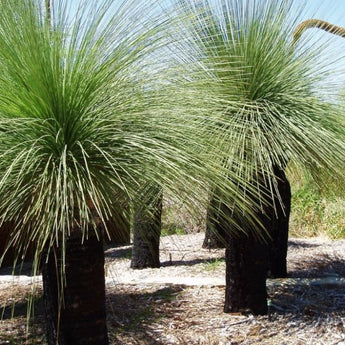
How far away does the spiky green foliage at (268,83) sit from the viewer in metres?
3.06

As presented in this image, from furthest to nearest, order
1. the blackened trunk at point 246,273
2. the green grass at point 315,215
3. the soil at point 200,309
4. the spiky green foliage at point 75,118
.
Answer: the green grass at point 315,215, the blackened trunk at point 246,273, the soil at point 200,309, the spiky green foliage at point 75,118

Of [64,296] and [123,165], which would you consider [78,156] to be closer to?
[123,165]

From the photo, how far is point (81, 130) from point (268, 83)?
54.6 inches

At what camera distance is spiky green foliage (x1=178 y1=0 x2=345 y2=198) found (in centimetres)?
306

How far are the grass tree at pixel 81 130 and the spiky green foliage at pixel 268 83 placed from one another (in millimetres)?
715

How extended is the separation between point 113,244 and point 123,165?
5692 mm

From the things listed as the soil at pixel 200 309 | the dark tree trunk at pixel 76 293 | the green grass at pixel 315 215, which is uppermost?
the green grass at pixel 315 215

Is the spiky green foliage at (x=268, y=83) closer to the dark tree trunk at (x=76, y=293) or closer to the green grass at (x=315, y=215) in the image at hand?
the dark tree trunk at (x=76, y=293)

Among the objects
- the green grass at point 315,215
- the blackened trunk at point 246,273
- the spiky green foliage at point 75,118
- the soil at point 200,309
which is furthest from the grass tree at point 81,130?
the green grass at point 315,215

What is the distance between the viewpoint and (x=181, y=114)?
2355 millimetres

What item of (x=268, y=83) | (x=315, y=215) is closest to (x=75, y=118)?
(x=268, y=83)

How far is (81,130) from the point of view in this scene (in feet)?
6.97

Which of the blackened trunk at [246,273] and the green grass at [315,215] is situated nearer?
the blackened trunk at [246,273]

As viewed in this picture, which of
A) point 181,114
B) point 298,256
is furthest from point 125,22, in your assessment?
point 298,256
